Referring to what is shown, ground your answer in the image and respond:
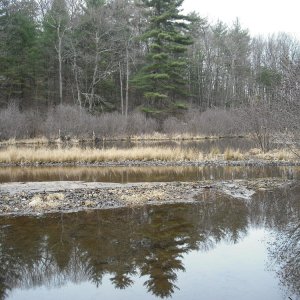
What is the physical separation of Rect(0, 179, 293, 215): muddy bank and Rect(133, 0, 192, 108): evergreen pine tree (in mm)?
29668

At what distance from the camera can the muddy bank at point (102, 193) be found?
10484mm

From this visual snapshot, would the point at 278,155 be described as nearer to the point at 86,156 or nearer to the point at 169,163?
the point at 169,163

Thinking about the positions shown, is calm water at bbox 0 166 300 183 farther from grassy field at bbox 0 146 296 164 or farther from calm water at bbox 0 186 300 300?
calm water at bbox 0 186 300 300

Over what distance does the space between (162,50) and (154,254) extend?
131 feet

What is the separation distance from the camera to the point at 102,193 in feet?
39.8

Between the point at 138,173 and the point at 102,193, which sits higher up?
the point at 102,193

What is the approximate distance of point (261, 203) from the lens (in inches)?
433

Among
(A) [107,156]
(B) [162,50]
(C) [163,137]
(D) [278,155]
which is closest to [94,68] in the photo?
(B) [162,50]

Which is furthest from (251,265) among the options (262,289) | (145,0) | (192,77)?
(192,77)

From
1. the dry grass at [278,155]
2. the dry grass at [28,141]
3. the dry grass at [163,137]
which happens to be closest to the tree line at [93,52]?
the dry grass at [163,137]

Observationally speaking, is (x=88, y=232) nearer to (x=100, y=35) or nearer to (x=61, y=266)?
Answer: (x=61, y=266)

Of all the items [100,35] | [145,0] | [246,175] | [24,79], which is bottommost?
[246,175]

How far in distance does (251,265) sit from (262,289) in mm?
971

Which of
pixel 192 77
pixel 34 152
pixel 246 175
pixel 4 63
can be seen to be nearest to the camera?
Answer: pixel 246 175
